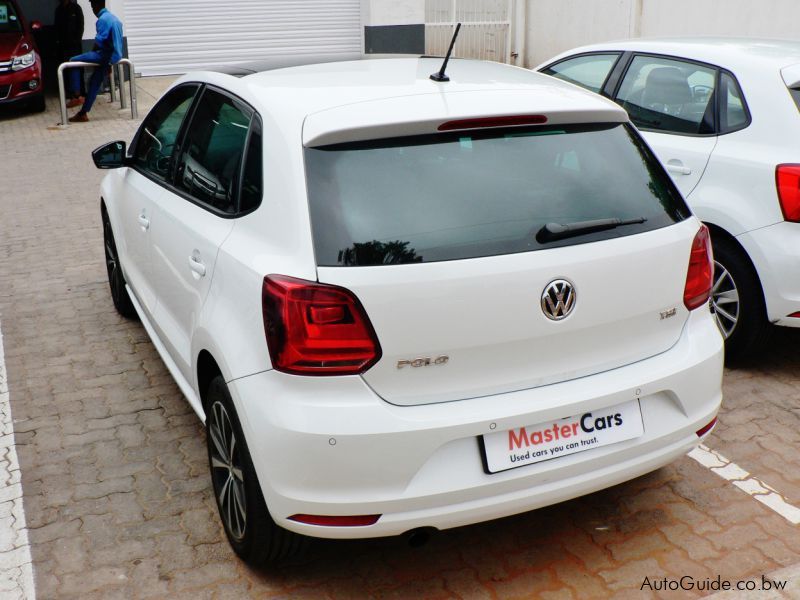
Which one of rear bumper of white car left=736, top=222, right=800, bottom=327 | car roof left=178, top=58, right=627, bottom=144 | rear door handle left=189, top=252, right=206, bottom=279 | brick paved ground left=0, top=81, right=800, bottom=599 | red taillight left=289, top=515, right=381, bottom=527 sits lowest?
brick paved ground left=0, top=81, right=800, bottom=599

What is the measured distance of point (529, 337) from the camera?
→ 9.51 feet

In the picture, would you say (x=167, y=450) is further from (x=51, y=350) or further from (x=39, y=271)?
(x=39, y=271)

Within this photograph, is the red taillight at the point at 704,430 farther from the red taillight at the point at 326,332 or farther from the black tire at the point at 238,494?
the black tire at the point at 238,494

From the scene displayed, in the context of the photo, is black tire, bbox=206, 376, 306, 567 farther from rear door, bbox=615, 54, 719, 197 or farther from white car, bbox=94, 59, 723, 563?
rear door, bbox=615, 54, 719, 197

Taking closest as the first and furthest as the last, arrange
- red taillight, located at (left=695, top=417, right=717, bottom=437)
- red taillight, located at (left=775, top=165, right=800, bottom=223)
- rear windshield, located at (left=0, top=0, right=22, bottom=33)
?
→ red taillight, located at (left=695, top=417, right=717, bottom=437) < red taillight, located at (left=775, top=165, right=800, bottom=223) < rear windshield, located at (left=0, top=0, right=22, bottom=33)

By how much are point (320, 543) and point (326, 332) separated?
1089 mm

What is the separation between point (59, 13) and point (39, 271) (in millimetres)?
10108

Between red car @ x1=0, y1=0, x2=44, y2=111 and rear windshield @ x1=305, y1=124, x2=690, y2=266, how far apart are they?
12.5 metres

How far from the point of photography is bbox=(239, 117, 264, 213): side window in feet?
10.5

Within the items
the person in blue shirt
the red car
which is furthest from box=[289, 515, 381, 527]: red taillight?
the red car

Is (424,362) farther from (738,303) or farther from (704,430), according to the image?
(738,303)

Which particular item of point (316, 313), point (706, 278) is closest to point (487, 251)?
point (316, 313)

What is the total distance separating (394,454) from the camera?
275 centimetres

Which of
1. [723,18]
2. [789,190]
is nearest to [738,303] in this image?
[789,190]
